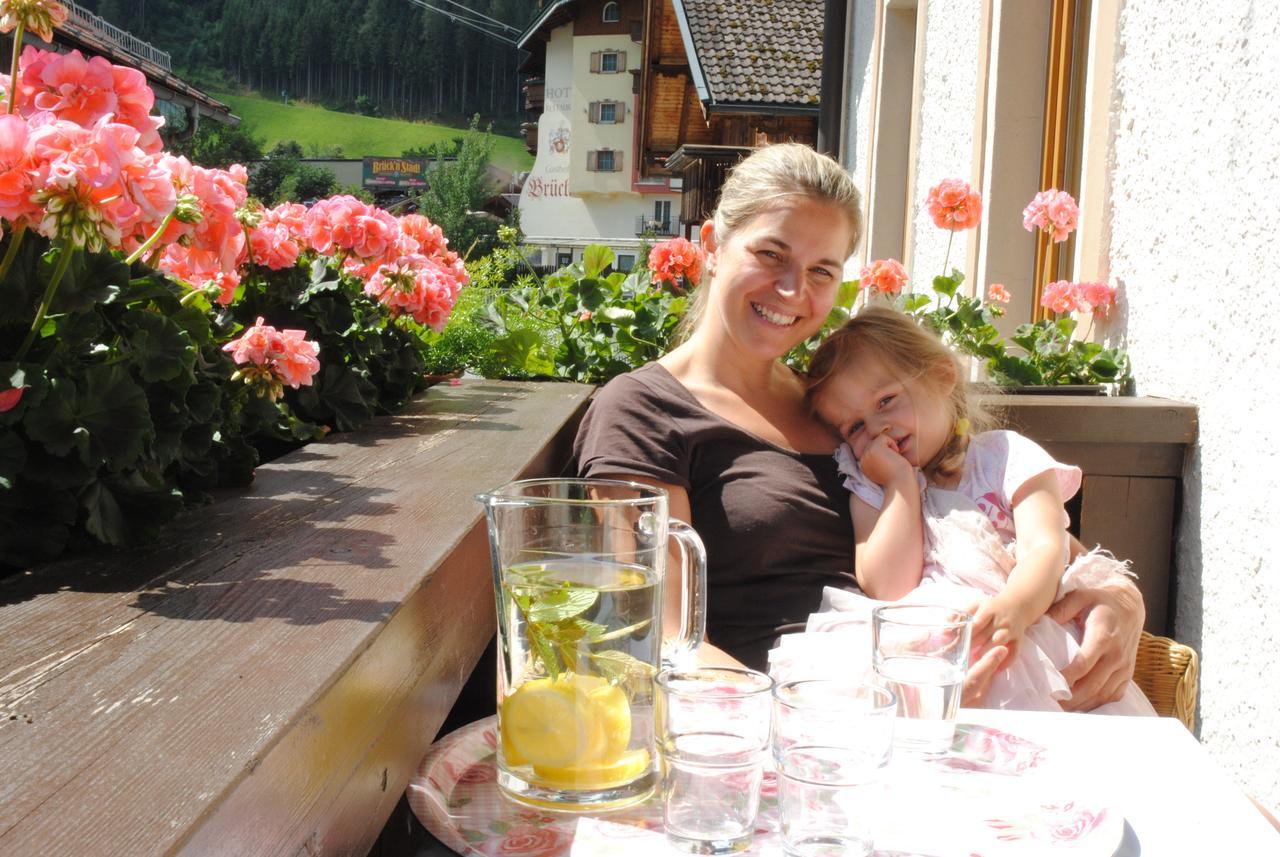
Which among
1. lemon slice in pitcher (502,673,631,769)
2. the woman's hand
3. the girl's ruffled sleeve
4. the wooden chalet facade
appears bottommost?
the woman's hand

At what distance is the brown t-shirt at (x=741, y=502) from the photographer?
2188 millimetres

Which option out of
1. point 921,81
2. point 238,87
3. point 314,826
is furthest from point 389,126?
point 314,826

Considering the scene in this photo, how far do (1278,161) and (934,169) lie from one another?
403 centimetres

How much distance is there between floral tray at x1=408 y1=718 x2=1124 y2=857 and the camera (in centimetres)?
104

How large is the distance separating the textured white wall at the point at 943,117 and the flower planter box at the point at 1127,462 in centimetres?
261

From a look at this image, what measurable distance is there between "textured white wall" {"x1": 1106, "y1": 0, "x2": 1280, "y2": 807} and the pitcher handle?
1.53 metres

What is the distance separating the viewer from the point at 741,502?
2223 mm

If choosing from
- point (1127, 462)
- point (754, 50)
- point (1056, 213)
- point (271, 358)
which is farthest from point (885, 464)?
point (754, 50)

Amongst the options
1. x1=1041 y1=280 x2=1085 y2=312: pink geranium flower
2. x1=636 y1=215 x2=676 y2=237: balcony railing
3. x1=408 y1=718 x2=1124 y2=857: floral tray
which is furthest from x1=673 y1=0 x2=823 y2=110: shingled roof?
x1=636 y1=215 x2=676 y2=237: balcony railing

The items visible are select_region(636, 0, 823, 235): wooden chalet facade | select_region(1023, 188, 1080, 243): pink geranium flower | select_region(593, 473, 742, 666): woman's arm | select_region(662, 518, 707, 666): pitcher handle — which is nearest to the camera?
select_region(662, 518, 707, 666): pitcher handle

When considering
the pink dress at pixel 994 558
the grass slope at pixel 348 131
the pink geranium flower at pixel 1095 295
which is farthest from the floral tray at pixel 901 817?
the grass slope at pixel 348 131

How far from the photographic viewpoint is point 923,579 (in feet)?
7.11

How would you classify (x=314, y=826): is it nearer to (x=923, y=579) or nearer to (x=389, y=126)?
(x=923, y=579)

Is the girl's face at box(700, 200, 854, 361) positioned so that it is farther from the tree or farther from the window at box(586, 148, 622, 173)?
the tree
